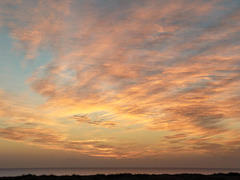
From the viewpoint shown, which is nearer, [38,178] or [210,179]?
[38,178]

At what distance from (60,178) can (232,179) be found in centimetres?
2415

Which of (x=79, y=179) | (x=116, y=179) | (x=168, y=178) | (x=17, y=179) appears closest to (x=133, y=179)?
(x=116, y=179)

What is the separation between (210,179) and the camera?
3709 centimetres

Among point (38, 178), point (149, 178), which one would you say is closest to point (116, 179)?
point (149, 178)

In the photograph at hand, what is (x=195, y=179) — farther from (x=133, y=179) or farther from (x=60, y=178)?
(x=60, y=178)

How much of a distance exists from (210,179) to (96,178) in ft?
53.5

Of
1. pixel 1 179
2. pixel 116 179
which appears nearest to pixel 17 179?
pixel 1 179

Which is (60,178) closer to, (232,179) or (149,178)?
(149,178)

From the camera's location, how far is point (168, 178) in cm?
3625

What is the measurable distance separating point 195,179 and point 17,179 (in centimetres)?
2449

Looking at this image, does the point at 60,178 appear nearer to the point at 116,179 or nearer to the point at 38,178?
the point at 38,178

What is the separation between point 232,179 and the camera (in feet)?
120

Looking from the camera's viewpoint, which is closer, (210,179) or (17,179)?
(17,179)

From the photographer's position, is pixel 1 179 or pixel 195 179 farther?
pixel 195 179
